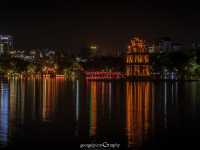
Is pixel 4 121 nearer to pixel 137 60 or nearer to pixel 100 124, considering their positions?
A: pixel 100 124

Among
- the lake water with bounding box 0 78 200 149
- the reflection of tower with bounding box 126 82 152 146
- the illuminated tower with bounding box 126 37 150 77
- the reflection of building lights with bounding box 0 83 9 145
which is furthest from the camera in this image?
the illuminated tower with bounding box 126 37 150 77

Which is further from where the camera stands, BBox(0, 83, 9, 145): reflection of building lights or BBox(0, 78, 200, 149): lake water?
BBox(0, 83, 9, 145): reflection of building lights

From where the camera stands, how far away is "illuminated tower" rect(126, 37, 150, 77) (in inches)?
4916

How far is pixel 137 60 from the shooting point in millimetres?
131750

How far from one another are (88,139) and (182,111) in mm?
11008

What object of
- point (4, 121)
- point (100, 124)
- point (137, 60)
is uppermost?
point (137, 60)

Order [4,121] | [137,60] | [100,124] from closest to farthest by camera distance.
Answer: [100,124], [4,121], [137,60]

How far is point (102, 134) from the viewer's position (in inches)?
774

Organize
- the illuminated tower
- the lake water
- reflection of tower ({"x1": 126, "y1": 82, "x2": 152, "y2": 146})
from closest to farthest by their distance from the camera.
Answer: the lake water < reflection of tower ({"x1": 126, "y1": 82, "x2": 152, "y2": 146}) < the illuminated tower

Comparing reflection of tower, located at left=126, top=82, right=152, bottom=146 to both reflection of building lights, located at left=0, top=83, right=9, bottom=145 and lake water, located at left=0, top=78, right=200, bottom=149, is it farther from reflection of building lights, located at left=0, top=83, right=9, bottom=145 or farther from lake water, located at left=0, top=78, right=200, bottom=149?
reflection of building lights, located at left=0, top=83, right=9, bottom=145

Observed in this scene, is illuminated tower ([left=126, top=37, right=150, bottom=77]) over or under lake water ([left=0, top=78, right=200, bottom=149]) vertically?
over

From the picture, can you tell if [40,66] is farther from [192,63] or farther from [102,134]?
[102,134]

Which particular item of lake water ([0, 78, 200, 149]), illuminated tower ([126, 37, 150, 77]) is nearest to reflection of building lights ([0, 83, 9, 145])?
lake water ([0, 78, 200, 149])

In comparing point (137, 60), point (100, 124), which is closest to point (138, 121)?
point (100, 124)
